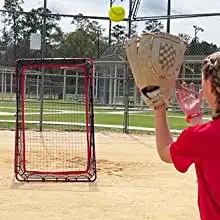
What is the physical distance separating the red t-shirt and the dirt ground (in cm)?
300

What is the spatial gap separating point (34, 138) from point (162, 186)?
600 centimetres

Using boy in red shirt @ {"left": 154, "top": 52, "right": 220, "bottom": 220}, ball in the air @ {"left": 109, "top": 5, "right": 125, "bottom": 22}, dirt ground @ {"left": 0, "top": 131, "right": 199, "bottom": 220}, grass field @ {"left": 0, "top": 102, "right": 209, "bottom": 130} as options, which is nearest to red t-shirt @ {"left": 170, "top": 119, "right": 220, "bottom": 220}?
boy in red shirt @ {"left": 154, "top": 52, "right": 220, "bottom": 220}

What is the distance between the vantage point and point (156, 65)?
6.95 feet

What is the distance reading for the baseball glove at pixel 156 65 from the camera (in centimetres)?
208

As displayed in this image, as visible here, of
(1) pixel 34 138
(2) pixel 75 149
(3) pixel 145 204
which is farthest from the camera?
(1) pixel 34 138

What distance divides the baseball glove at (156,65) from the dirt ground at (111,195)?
2888mm

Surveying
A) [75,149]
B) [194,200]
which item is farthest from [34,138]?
[194,200]

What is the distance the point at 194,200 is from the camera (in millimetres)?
5785

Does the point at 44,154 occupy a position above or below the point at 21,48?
below

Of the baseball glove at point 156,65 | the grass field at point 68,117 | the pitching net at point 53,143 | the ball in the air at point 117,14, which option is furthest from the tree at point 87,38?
the baseball glove at point 156,65

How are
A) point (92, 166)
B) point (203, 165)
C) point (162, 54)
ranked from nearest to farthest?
1. point (203, 165)
2. point (162, 54)
3. point (92, 166)

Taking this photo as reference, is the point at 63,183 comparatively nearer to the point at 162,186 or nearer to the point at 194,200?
the point at 162,186

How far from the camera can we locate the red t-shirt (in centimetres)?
186

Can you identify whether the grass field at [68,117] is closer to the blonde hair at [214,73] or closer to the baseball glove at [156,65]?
the baseball glove at [156,65]
